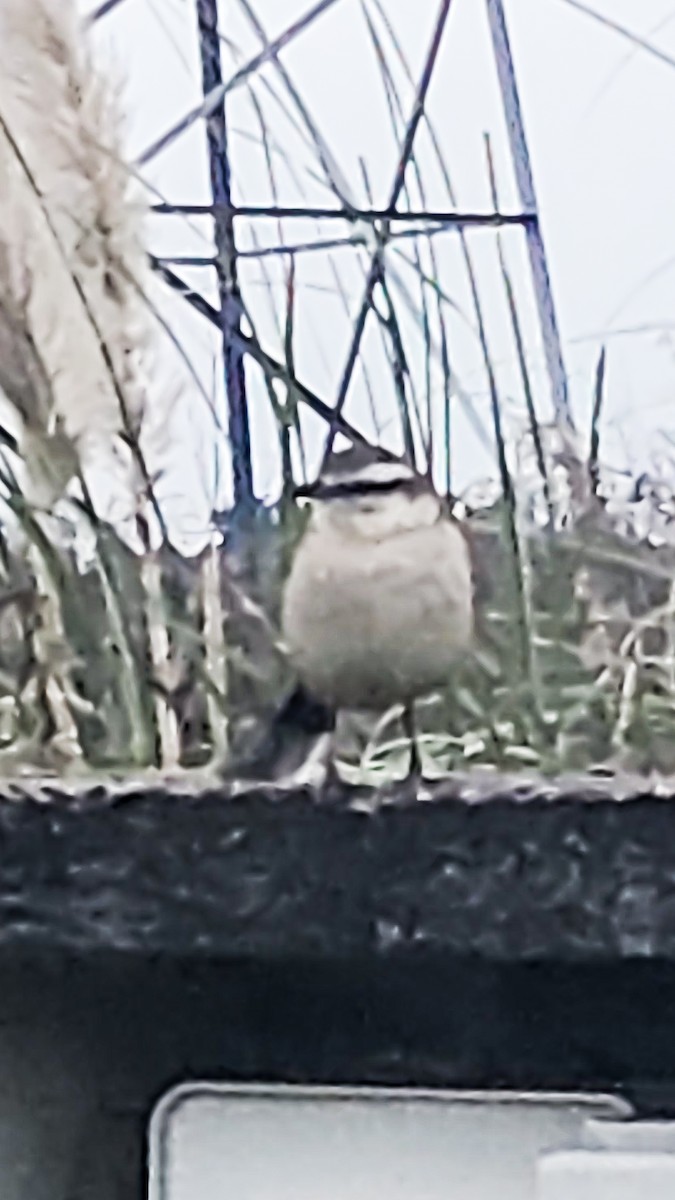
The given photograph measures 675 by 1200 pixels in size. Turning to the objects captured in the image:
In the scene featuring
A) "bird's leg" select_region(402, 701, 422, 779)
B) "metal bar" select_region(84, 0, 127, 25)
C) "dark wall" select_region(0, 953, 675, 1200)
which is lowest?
"dark wall" select_region(0, 953, 675, 1200)

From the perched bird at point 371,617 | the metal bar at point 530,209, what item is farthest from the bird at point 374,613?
the metal bar at point 530,209

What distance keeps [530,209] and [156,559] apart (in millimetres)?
169

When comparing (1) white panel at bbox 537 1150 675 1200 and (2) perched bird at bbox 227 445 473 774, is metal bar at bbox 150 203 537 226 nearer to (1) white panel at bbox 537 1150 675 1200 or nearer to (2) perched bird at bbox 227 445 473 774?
(2) perched bird at bbox 227 445 473 774

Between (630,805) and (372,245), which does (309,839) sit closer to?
(630,805)

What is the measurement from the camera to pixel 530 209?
18.7 inches

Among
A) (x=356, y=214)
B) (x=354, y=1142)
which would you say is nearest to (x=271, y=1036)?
(x=354, y=1142)

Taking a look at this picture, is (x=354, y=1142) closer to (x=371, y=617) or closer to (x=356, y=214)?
(x=371, y=617)

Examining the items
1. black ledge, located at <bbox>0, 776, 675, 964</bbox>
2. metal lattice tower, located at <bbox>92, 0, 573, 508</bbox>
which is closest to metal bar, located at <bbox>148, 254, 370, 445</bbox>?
metal lattice tower, located at <bbox>92, 0, 573, 508</bbox>

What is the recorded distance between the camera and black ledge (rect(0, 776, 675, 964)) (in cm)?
25

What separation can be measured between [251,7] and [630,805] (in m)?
0.33

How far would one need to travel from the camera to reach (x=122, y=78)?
17.3 inches

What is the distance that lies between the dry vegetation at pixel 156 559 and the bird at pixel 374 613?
0.5 inches

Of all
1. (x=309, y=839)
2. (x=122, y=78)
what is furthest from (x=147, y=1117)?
(x=122, y=78)

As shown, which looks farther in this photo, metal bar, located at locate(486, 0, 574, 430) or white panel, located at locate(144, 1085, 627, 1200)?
metal bar, located at locate(486, 0, 574, 430)
